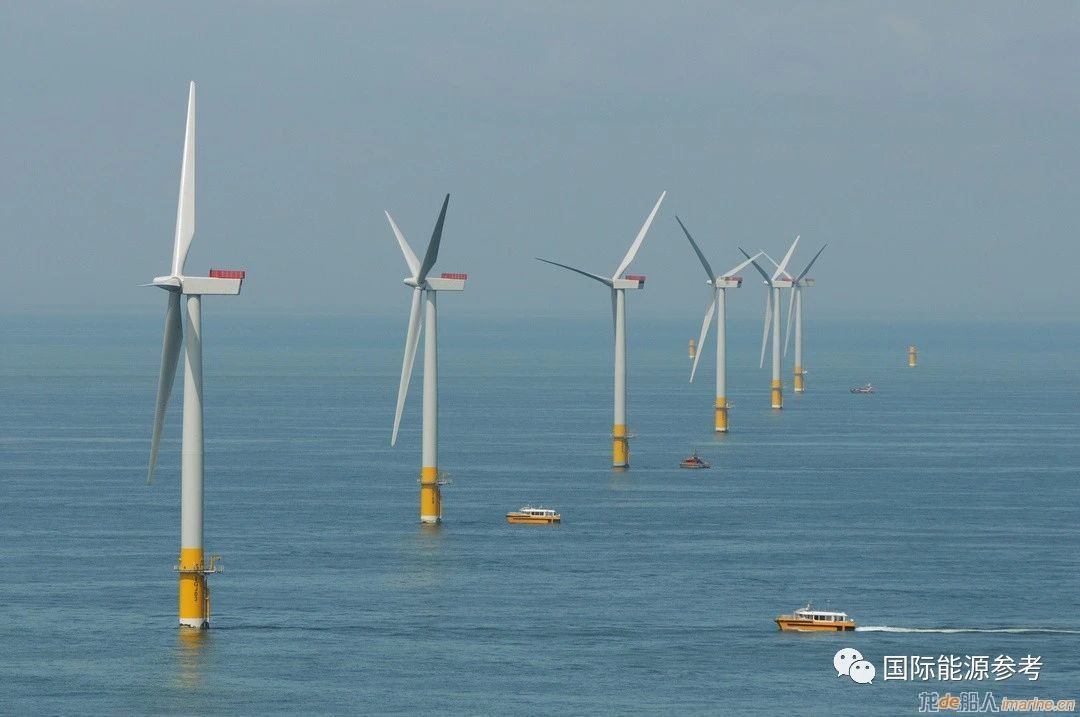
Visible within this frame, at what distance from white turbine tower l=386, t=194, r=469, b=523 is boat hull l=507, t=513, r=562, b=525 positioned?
16.8 ft

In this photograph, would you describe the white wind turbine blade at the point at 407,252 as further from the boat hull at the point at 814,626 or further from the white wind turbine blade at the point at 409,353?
the boat hull at the point at 814,626

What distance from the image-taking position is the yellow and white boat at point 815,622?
324 ft

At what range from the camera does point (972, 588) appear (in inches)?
4414

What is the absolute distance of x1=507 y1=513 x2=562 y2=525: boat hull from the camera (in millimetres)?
139125

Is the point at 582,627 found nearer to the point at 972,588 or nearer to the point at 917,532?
the point at 972,588

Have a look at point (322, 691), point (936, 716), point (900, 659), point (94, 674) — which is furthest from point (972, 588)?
point (94, 674)

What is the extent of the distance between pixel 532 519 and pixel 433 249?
68.6ft

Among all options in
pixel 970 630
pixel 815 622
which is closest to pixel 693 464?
pixel 815 622

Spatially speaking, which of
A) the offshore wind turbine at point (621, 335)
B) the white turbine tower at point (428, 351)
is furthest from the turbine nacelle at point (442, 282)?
the offshore wind turbine at point (621, 335)

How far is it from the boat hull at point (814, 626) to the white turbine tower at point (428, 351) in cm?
3447

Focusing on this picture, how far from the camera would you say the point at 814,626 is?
3883 inches

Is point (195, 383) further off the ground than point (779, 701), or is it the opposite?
point (195, 383)

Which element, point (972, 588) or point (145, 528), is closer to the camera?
point (972, 588)

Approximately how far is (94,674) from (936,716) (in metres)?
36.1
